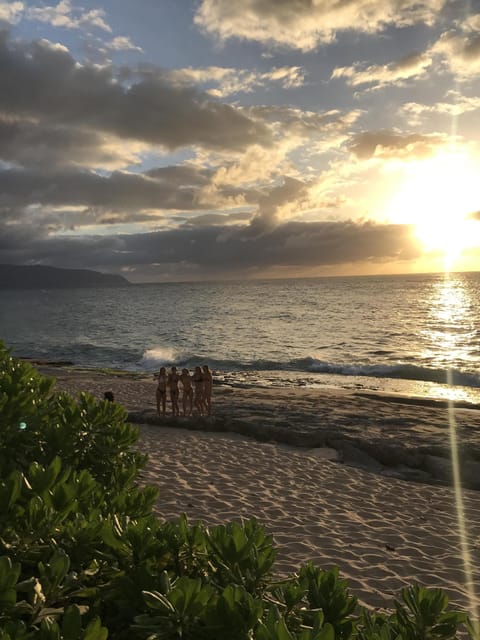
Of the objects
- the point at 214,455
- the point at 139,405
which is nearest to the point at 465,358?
the point at 139,405

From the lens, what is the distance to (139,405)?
17.9 m

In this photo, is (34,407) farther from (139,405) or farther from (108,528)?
(139,405)

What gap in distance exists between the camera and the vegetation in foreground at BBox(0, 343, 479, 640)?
5.93 ft

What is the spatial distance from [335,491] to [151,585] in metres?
7.43

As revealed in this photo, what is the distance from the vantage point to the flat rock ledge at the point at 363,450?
1010 centimetres

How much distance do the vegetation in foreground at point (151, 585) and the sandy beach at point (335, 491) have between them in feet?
12.9

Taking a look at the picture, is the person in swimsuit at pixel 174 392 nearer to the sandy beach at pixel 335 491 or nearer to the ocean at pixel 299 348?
the sandy beach at pixel 335 491

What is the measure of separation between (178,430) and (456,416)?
8.83 m

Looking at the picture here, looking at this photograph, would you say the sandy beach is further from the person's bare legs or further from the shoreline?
the person's bare legs

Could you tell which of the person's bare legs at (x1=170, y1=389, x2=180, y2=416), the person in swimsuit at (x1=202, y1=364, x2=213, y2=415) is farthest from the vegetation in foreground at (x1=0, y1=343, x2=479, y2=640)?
the person's bare legs at (x1=170, y1=389, x2=180, y2=416)

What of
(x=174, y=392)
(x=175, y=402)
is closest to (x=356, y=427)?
(x=175, y=402)

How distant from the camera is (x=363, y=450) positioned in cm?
1126

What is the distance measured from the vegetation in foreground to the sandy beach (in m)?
3.93

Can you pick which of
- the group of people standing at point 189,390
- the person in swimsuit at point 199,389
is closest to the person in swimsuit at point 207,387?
the group of people standing at point 189,390
